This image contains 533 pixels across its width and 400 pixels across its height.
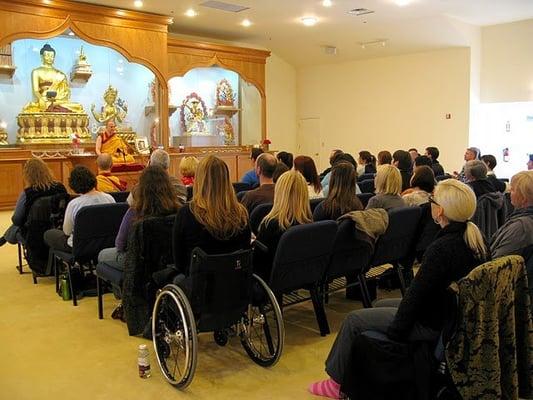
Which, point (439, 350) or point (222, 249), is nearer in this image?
point (439, 350)

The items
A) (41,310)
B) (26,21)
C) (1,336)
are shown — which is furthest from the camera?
(26,21)

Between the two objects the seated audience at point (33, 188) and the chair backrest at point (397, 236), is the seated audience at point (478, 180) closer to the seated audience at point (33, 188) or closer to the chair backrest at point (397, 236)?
the chair backrest at point (397, 236)

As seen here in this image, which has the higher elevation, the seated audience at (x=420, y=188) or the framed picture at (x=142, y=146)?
the framed picture at (x=142, y=146)

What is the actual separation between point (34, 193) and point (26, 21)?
16.2 feet

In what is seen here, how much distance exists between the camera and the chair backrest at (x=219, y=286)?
2.73 m

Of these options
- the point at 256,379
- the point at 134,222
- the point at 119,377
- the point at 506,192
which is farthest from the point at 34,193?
the point at 506,192

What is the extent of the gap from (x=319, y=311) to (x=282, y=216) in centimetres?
75

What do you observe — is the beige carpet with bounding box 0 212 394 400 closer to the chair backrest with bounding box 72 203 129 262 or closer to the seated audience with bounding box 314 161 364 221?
the chair backrest with bounding box 72 203 129 262

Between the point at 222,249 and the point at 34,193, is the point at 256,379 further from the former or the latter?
the point at 34,193

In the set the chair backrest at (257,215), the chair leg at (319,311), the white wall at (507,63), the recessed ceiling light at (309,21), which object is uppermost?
the recessed ceiling light at (309,21)

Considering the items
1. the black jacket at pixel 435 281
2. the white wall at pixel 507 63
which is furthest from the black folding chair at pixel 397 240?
the white wall at pixel 507 63

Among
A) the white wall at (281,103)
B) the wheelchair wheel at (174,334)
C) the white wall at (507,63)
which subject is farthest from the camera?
the white wall at (281,103)

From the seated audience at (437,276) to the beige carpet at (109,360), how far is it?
0.60 metres

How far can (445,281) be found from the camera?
7.10ft
